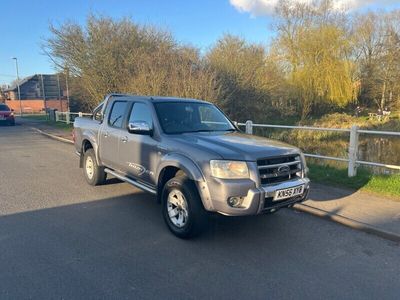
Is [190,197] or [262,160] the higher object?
[262,160]

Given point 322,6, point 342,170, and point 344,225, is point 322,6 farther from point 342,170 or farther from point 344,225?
point 344,225

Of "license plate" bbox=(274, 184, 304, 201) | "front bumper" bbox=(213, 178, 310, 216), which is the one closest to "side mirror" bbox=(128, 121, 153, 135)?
"front bumper" bbox=(213, 178, 310, 216)

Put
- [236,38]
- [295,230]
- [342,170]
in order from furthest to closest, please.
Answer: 1. [236,38]
2. [342,170]
3. [295,230]

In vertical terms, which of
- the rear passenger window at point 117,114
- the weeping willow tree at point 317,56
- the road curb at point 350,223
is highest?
the weeping willow tree at point 317,56

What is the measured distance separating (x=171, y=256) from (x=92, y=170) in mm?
3701

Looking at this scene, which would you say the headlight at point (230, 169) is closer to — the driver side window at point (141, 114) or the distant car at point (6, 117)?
the driver side window at point (141, 114)

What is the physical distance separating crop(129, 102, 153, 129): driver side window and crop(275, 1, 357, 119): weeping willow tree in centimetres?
2689

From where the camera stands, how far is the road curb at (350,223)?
451 centimetres

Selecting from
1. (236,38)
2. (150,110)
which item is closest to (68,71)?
(236,38)

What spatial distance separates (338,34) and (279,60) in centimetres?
613

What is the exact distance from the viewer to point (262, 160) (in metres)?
4.11

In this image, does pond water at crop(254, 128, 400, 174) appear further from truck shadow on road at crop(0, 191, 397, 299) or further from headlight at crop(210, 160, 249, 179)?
headlight at crop(210, 160, 249, 179)

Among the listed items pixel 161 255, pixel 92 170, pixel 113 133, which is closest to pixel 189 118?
pixel 113 133

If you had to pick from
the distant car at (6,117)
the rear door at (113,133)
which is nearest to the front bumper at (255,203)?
the rear door at (113,133)
